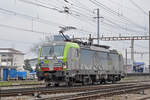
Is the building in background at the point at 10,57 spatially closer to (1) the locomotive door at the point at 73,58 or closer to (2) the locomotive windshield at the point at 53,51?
(2) the locomotive windshield at the point at 53,51

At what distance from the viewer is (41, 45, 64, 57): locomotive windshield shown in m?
23.6

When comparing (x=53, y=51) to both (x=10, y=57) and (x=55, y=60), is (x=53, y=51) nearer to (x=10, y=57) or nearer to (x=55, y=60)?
(x=55, y=60)

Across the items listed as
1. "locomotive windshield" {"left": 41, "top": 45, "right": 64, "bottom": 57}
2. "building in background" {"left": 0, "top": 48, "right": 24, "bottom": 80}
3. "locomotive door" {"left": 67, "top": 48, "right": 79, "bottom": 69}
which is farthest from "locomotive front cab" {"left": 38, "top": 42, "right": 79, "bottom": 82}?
"building in background" {"left": 0, "top": 48, "right": 24, "bottom": 80}

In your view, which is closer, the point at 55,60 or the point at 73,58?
the point at 55,60

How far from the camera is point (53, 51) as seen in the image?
23.9 metres

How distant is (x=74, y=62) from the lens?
2422 cm

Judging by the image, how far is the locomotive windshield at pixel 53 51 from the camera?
23.6 metres

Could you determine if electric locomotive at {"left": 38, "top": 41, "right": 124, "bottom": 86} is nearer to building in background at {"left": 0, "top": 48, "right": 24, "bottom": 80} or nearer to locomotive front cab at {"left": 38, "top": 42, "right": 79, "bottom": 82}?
locomotive front cab at {"left": 38, "top": 42, "right": 79, "bottom": 82}

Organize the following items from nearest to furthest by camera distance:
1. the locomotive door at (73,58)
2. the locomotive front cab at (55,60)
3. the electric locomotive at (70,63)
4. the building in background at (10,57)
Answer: the locomotive front cab at (55,60), the electric locomotive at (70,63), the locomotive door at (73,58), the building in background at (10,57)

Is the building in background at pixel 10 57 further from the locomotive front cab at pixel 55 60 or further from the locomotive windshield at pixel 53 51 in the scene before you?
Result: the locomotive front cab at pixel 55 60

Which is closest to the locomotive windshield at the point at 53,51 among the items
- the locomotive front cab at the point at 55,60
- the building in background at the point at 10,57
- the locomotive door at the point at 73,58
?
the locomotive front cab at the point at 55,60

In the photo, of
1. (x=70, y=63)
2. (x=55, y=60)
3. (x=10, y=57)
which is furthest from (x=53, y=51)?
(x=10, y=57)

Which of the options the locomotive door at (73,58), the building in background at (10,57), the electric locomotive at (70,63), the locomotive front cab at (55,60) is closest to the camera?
the locomotive front cab at (55,60)

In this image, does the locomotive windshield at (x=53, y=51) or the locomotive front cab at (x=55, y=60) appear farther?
the locomotive windshield at (x=53, y=51)
